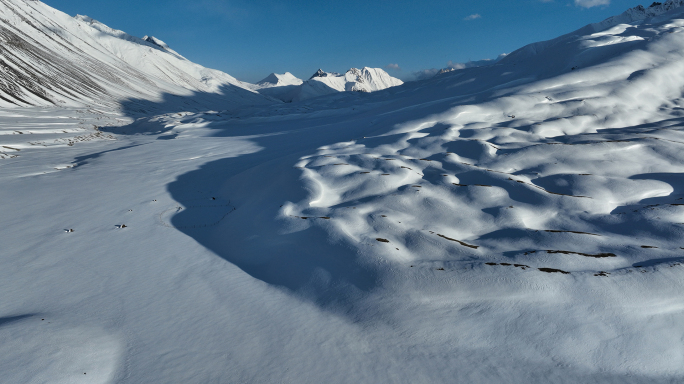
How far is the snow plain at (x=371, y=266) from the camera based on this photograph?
8.57 feet

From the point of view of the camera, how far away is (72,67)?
183 ft

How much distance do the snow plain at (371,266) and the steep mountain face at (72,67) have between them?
140ft

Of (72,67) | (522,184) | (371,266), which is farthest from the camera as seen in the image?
(72,67)

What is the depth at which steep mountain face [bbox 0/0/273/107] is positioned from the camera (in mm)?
42341

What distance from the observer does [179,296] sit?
11.4 feet

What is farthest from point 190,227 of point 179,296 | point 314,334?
point 314,334

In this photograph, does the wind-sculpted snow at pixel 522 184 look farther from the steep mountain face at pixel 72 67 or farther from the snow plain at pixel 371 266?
the steep mountain face at pixel 72 67

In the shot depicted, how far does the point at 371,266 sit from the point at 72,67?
234ft

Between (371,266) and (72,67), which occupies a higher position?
(72,67)

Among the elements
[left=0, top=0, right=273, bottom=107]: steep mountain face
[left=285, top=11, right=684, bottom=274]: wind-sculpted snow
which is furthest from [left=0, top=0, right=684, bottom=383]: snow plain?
[left=0, top=0, right=273, bottom=107]: steep mountain face

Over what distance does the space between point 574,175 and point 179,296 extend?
5720 mm

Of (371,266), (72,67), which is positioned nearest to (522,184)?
(371,266)

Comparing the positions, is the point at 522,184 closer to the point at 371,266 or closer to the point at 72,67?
the point at 371,266

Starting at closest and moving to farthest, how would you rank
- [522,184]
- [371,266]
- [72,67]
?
[371,266] → [522,184] → [72,67]
